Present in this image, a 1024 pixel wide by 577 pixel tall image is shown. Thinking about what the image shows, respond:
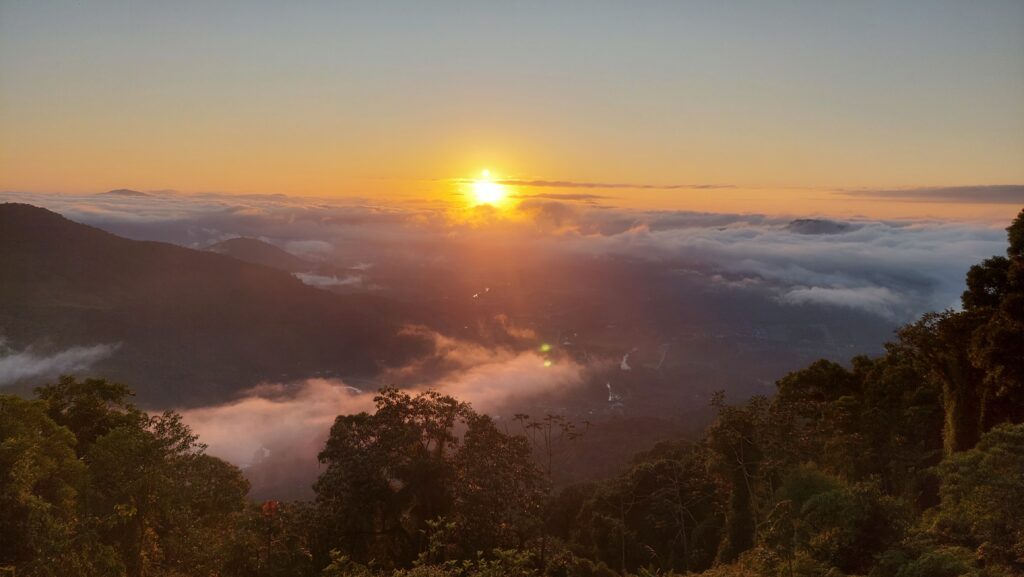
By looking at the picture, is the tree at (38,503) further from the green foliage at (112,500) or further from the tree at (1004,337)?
the tree at (1004,337)

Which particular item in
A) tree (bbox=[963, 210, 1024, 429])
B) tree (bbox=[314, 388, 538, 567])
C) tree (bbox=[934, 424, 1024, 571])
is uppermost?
tree (bbox=[963, 210, 1024, 429])

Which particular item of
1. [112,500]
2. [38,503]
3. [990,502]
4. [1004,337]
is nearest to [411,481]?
[112,500]

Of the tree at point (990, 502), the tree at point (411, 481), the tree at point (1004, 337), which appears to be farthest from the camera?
the tree at point (1004, 337)

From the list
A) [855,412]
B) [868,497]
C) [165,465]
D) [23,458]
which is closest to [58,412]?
[165,465]

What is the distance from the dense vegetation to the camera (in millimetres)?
20906

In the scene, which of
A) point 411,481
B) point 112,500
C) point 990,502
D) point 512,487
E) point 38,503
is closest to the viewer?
point 990,502

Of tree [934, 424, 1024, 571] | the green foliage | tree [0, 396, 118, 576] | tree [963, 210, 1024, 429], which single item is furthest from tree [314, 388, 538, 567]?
tree [963, 210, 1024, 429]

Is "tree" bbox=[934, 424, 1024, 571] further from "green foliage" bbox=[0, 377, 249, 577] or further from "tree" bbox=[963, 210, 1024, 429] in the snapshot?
"green foliage" bbox=[0, 377, 249, 577]

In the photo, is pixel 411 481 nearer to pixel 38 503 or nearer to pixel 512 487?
pixel 512 487

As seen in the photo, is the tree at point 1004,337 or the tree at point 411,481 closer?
the tree at point 411,481

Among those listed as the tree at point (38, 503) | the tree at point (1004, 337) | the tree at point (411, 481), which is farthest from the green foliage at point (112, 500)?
the tree at point (1004, 337)

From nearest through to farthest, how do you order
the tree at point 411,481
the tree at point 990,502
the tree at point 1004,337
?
the tree at point 990,502 < the tree at point 411,481 < the tree at point 1004,337

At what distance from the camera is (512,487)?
3033 centimetres

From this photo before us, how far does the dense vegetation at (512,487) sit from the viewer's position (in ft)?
68.6
